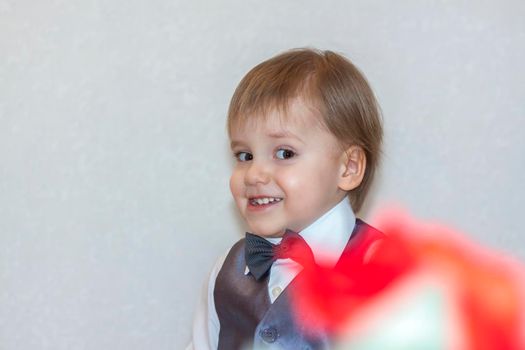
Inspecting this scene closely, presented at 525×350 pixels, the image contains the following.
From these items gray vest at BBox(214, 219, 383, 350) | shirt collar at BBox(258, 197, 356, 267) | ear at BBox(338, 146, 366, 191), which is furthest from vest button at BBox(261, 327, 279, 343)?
ear at BBox(338, 146, 366, 191)

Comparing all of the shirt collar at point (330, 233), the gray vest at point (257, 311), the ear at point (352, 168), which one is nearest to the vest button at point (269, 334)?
the gray vest at point (257, 311)

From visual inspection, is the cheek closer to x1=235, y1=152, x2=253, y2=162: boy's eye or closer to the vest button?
x1=235, y1=152, x2=253, y2=162: boy's eye

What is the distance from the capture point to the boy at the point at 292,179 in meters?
1.04

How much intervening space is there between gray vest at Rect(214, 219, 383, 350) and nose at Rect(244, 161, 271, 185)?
0.45 feet

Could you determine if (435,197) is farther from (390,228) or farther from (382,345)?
(382,345)

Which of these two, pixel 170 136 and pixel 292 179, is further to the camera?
pixel 170 136

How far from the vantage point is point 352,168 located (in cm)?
109

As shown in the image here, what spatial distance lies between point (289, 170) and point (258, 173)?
0.04 m

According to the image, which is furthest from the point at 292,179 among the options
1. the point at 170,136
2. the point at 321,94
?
the point at 170,136

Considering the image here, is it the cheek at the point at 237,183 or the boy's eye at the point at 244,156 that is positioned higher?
the boy's eye at the point at 244,156

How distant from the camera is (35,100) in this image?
1.21 metres

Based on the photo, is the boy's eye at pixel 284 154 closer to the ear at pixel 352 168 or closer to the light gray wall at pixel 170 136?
the ear at pixel 352 168

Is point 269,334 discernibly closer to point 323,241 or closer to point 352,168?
point 323,241

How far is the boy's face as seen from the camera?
1.04 metres
